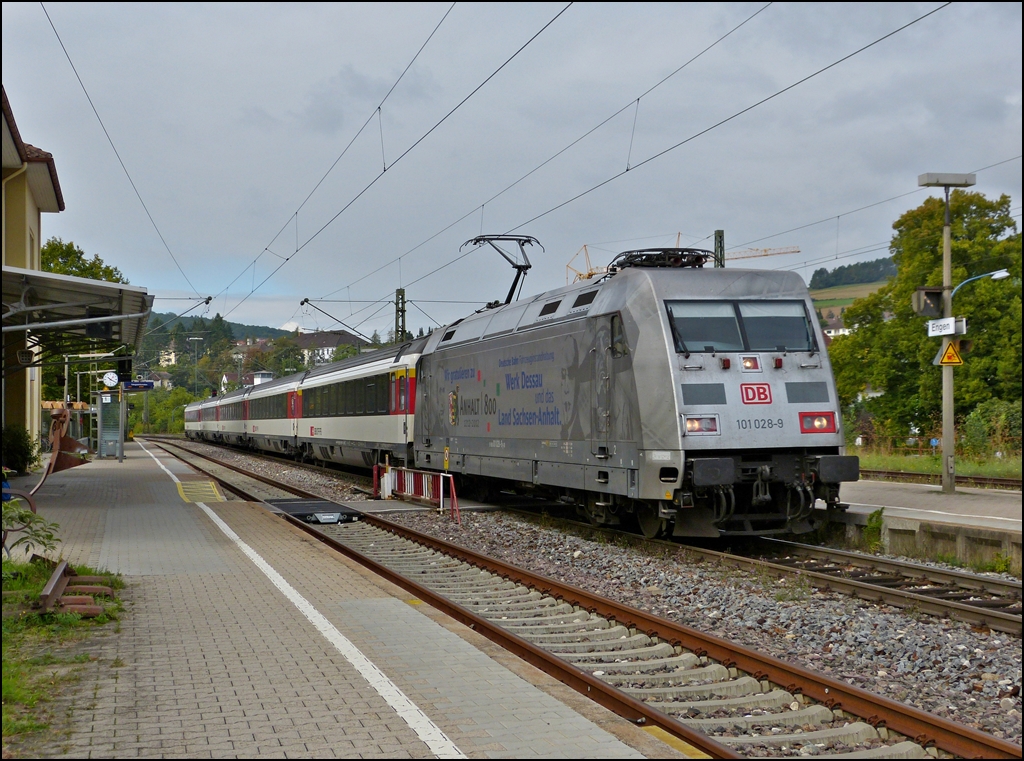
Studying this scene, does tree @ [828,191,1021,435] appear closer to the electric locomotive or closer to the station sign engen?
Answer: the station sign engen

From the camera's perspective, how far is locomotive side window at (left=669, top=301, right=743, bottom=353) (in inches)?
448

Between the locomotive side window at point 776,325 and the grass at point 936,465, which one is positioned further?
the grass at point 936,465

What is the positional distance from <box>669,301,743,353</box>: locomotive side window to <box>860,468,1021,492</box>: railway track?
11.3 meters

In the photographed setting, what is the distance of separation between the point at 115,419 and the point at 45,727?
39163 millimetres

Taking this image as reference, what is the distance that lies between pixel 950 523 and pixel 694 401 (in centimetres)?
351

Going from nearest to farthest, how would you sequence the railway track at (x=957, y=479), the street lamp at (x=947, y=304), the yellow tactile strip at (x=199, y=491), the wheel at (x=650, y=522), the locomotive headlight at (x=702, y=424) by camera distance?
1. the locomotive headlight at (x=702, y=424)
2. the wheel at (x=650, y=522)
3. the street lamp at (x=947, y=304)
4. the yellow tactile strip at (x=199, y=491)
5. the railway track at (x=957, y=479)

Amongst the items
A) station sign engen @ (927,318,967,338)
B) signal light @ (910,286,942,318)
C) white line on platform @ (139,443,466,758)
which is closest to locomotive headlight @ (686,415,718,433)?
white line on platform @ (139,443,466,758)

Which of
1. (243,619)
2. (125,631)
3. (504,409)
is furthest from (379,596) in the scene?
(504,409)

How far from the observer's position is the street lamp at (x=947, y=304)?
14727mm

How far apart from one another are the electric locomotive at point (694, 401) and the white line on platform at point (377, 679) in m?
4.19

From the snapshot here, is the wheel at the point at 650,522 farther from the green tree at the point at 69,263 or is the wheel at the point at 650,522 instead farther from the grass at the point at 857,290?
the green tree at the point at 69,263

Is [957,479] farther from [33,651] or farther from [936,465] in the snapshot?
[33,651]

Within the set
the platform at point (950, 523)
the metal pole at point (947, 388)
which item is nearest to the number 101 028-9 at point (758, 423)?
the platform at point (950, 523)

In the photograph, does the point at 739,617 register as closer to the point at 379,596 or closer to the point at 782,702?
the point at 782,702
